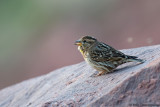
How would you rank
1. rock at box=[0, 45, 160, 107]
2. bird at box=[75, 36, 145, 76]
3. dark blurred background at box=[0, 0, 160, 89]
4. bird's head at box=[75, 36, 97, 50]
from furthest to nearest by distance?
dark blurred background at box=[0, 0, 160, 89] → bird's head at box=[75, 36, 97, 50] → bird at box=[75, 36, 145, 76] → rock at box=[0, 45, 160, 107]

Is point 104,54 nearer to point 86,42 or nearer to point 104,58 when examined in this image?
point 104,58

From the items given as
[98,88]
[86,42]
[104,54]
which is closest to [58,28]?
[86,42]

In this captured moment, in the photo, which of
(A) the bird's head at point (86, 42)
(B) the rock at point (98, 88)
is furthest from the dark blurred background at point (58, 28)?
(A) the bird's head at point (86, 42)

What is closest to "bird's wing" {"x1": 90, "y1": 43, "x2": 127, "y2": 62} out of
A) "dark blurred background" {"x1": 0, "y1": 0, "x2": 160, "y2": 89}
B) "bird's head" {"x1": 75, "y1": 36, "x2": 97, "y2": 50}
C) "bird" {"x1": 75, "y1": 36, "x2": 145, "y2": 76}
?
"bird" {"x1": 75, "y1": 36, "x2": 145, "y2": 76}

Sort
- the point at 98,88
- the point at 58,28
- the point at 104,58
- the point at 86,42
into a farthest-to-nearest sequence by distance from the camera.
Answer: the point at 58,28 < the point at 86,42 < the point at 104,58 < the point at 98,88

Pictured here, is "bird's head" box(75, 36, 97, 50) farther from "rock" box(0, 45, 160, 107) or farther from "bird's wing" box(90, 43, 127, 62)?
"rock" box(0, 45, 160, 107)

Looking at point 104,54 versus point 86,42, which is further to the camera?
point 86,42
